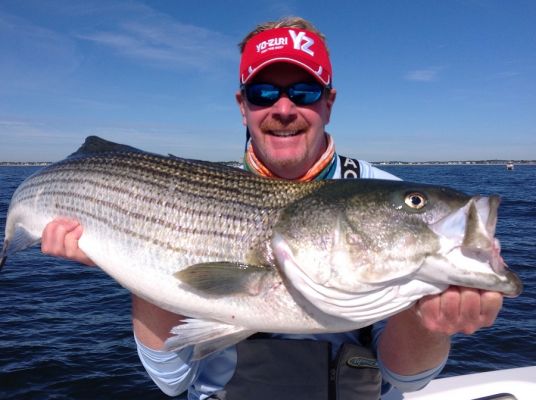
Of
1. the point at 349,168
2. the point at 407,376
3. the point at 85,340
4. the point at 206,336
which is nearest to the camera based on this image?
the point at 206,336

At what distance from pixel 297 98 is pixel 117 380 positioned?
680cm

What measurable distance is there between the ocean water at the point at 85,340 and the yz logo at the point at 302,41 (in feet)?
21.5

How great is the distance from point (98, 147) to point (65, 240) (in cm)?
102

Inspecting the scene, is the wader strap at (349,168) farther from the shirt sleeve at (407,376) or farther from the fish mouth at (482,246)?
the fish mouth at (482,246)

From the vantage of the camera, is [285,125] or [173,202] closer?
[173,202]

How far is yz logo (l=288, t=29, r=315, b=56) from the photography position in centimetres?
387

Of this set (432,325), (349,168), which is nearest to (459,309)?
(432,325)

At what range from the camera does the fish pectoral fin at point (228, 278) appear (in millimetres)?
2875

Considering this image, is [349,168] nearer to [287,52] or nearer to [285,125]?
[285,125]

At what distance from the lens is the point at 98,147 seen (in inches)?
171

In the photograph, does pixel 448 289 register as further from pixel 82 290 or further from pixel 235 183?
pixel 82 290

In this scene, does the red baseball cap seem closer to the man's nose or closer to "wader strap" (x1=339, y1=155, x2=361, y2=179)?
the man's nose

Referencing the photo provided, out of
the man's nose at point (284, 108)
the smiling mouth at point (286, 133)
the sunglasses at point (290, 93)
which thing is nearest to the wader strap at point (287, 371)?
the smiling mouth at point (286, 133)

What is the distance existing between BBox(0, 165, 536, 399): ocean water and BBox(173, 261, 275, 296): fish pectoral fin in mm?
5922
